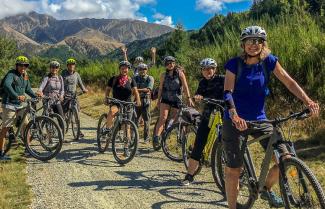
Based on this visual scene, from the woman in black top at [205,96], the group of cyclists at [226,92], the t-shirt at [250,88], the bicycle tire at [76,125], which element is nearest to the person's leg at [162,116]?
the group of cyclists at [226,92]

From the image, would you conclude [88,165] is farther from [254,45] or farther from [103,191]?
[254,45]

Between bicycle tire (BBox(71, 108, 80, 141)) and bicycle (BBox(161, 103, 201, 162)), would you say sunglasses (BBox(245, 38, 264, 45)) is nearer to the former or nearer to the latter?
bicycle (BBox(161, 103, 201, 162))

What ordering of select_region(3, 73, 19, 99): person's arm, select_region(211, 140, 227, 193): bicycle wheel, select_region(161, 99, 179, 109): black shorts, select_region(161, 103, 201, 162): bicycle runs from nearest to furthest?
select_region(211, 140, 227, 193): bicycle wheel → select_region(161, 103, 201, 162): bicycle → select_region(3, 73, 19, 99): person's arm → select_region(161, 99, 179, 109): black shorts

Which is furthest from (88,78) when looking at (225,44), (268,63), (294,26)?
(268,63)

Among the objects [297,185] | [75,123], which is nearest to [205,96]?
[297,185]

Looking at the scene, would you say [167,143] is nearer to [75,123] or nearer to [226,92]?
[75,123]

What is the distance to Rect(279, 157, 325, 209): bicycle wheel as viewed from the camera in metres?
4.25

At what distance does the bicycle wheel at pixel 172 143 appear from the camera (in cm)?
908

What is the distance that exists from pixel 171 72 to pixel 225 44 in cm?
416

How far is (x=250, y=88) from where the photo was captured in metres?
4.78

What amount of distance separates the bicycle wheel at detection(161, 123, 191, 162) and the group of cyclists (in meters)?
0.70

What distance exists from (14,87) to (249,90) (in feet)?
21.8

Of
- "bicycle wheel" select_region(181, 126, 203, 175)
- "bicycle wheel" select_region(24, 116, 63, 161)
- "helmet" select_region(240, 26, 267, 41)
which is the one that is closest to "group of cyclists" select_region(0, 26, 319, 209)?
"helmet" select_region(240, 26, 267, 41)

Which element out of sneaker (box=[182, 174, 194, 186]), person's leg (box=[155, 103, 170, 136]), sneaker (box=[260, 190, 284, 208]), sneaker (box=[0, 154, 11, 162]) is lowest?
sneaker (box=[0, 154, 11, 162])
